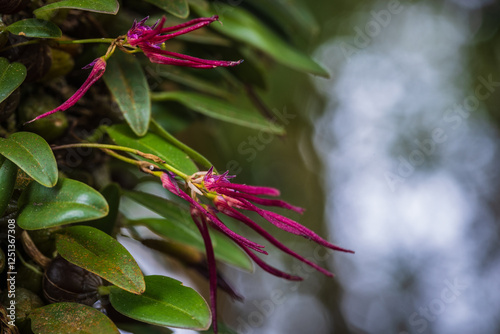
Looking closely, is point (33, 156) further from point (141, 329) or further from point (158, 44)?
point (141, 329)

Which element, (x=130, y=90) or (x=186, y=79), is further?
(x=186, y=79)

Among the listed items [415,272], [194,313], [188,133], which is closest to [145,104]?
[194,313]

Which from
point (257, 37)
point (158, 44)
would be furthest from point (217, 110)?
point (158, 44)

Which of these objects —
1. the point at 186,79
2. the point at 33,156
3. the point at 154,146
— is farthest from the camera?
the point at 186,79

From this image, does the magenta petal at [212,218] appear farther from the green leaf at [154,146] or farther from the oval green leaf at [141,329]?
the oval green leaf at [141,329]

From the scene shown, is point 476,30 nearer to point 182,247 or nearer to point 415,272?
point 415,272

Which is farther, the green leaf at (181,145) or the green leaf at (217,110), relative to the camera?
the green leaf at (217,110)

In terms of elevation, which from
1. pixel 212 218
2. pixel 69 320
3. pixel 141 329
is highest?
pixel 212 218

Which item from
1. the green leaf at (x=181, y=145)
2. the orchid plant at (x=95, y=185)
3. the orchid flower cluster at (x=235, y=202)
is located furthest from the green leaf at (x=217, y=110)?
the orchid flower cluster at (x=235, y=202)
